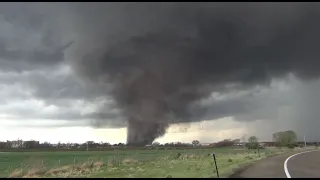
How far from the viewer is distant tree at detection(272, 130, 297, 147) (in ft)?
460

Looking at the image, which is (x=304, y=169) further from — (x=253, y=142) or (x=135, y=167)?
(x=253, y=142)

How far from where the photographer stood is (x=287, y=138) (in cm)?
14275

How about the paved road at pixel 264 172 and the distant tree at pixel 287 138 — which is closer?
the paved road at pixel 264 172

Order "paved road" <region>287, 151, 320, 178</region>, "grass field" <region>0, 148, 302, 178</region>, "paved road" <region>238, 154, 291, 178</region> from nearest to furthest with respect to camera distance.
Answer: "paved road" <region>238, 154, 291, 178</region>
"paved road" <region>287, 151, 320, 178</region>
"grass field" <region>0, 148, 302, 178</region>

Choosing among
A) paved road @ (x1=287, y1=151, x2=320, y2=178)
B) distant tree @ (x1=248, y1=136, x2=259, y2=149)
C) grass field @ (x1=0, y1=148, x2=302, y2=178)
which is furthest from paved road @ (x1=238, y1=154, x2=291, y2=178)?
distant tree @ (x1=248, y1=136, x2=259, y2=149)

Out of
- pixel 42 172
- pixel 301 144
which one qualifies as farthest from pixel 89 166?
pixel 301 144

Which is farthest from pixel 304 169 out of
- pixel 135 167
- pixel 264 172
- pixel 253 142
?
pixel 253 142

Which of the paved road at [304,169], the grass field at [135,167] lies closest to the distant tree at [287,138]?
the grass field at [135,167]

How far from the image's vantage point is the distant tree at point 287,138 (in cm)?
14012

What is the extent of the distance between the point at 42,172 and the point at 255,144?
378 feet

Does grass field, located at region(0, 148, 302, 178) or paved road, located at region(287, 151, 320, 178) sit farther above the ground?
paved road, located at region(287, 151, 320, 178)

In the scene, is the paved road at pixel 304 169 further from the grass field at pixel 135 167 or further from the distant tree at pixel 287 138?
the distant tree at pixel 287 138

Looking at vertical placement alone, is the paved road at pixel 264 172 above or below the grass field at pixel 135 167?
above

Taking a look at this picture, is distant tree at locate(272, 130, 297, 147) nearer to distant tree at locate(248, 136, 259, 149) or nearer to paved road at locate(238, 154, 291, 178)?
distant tree at locate(248, 136, 259, 149)
